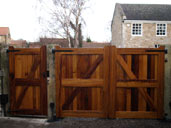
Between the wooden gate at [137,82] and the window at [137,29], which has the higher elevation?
the window at [137,29]

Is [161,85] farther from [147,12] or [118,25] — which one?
[147,12]

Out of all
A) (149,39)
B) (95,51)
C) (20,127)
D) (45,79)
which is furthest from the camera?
(149,39)

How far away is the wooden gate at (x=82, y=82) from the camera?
3.81m

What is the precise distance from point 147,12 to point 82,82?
21799 millimetres

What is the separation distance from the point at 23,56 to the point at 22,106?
146 cm

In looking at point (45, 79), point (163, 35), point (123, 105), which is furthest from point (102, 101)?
point (163, 35)

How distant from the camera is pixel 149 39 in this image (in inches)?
782

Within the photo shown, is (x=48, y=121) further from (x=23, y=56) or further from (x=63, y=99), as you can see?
(x=23, y=56)

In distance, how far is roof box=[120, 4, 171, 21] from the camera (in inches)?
795

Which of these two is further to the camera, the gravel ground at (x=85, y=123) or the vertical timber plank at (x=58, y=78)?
the vertical timber plank at (x=58, y=78)

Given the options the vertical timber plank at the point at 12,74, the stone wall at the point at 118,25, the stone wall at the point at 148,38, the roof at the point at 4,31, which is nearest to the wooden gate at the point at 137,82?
the vertical timber plank at the point at 12,74

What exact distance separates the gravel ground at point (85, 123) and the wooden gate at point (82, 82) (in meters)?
0.18

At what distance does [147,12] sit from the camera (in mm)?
21641

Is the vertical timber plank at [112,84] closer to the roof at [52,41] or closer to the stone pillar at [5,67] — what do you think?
the stone pillar at [5,67]
